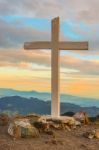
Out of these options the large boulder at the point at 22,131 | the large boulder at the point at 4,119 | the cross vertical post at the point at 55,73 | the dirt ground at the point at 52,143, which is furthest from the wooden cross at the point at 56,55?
the large boulder at the point at 22,131

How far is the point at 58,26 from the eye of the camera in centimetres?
1458

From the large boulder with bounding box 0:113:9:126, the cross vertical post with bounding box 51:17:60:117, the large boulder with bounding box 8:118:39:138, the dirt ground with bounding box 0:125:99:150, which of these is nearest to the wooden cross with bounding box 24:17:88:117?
the cross vertical post with bounding box 51:17:60:117

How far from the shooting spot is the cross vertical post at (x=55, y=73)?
14.5 meters

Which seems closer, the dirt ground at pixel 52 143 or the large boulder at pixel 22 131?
the dirt ground at pixel 52 143

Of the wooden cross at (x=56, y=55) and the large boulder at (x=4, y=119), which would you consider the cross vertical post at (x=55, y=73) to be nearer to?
the wooden cross at (x=56, y=55)

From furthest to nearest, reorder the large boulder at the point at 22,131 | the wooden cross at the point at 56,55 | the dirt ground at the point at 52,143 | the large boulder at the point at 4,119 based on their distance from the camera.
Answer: the wooden cross at the point at 56,55 → the large boulder at the point at 4,119 → the large boulder at the point at 22,131 → the dirt ground at the point at 52,143

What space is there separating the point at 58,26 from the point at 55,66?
Answer: 1.36 m

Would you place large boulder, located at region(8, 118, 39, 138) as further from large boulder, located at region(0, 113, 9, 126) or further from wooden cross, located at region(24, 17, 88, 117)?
wooden cross, located at region(24, 17, 88, 117)

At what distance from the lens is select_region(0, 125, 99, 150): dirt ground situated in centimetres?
1130

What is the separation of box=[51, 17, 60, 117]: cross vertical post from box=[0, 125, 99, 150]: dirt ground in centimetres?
161

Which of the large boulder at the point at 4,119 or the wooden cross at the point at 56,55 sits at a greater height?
the wooden cross at the point at 56,55

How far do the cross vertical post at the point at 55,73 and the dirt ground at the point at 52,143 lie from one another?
161 centimetres

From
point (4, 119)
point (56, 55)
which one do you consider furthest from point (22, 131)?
point (56, 55)

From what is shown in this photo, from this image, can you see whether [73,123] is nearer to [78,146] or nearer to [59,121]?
[59,121]
